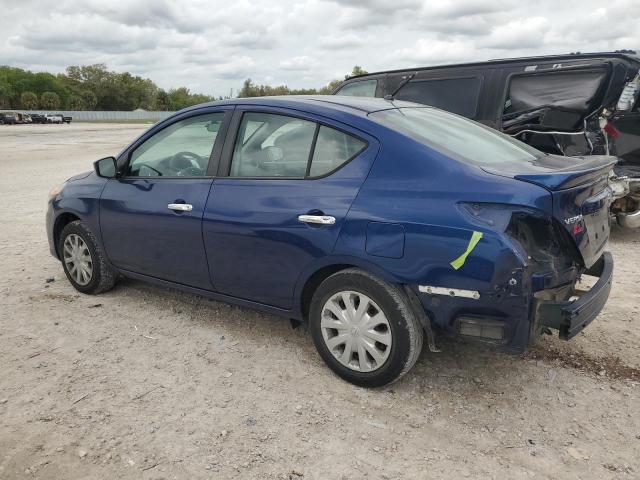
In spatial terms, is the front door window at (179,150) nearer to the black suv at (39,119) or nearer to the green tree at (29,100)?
the black suv at (39,119)

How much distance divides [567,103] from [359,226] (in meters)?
4.11

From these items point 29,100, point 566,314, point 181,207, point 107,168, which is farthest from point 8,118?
point 566,314

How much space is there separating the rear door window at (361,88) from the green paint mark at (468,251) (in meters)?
5.46

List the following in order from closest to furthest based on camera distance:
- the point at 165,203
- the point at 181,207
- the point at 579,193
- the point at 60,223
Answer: the point at 579,193 < the point at 181,207 < the point at 165,203 < the point at 60,223

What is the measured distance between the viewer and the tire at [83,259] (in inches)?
179

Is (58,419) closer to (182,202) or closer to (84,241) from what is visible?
(182,202)

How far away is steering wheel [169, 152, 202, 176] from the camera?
12.7 ft

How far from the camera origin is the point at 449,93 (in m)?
6.93

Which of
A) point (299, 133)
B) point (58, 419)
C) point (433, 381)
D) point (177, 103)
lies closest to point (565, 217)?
point (433, 381)

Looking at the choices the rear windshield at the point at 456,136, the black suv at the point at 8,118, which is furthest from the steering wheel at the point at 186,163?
the black suv at the point at 8,118

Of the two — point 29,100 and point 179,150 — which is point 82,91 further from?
point 179,150

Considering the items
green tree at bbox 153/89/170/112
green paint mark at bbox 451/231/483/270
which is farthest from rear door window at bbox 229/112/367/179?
green tree at bbox 153/89/170/112

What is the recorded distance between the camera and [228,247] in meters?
3.57

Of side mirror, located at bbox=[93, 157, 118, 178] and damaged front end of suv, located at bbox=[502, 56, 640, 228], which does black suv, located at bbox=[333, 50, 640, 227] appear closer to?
damaged front end of suv, located at bbox=[502, 56, 640, 228]
